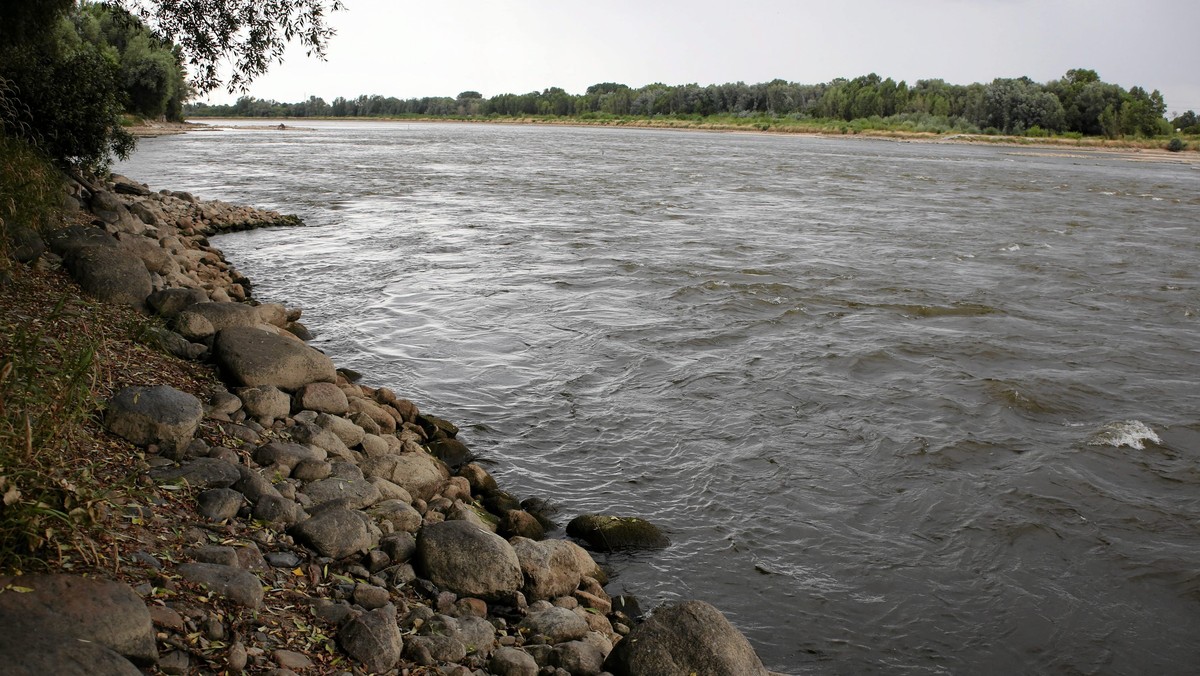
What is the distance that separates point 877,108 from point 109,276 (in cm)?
12746

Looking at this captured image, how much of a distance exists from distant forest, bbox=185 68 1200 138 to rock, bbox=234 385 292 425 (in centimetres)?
10501

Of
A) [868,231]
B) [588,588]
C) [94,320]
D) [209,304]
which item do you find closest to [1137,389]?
[588,588]

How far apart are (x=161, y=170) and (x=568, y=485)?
35.8 meters

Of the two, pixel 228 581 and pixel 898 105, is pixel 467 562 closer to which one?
pixel 228 581

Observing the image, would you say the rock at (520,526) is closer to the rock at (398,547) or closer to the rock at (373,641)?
the rock at (398,547)

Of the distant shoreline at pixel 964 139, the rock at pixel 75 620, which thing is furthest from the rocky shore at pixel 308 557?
the distant shoreline at pixel 964 139

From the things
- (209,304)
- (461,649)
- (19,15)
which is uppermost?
(19,15)

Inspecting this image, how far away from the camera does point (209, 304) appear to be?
343 inches

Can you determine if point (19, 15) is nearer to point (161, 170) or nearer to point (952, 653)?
point (952, 653)

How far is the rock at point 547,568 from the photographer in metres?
5.59

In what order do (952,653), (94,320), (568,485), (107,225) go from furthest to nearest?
(107,225)
(568,485)
(94,320)
(952,653)

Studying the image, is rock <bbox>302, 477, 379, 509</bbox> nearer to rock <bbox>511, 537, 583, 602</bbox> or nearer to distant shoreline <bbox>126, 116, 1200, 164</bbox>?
rock <bbox>511, 537, 583, 602</bbox>

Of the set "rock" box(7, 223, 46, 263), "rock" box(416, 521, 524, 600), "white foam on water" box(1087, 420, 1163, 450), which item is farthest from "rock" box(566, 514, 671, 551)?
"rock" box(7, 223, 46, 263)

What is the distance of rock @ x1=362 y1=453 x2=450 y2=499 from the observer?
678cm
